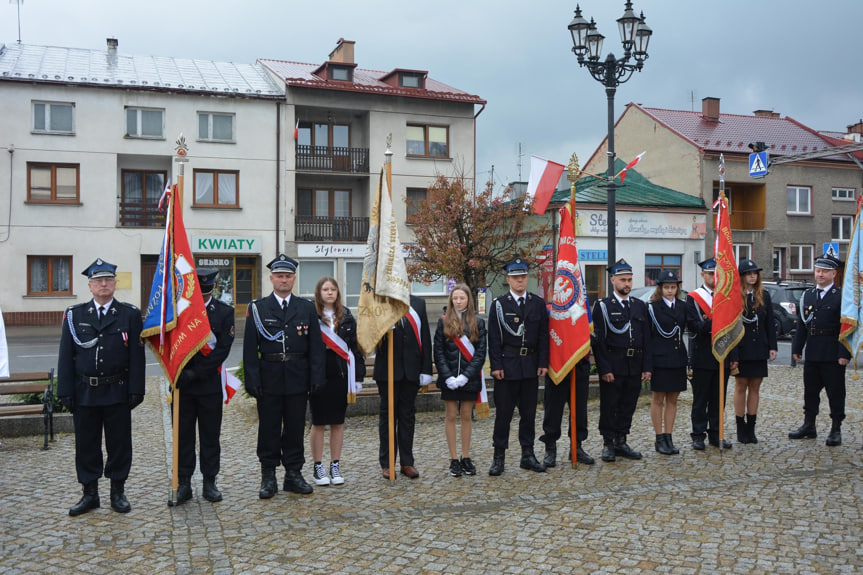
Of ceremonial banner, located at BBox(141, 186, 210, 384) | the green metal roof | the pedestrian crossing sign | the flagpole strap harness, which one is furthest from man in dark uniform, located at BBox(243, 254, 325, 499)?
the green metal roof

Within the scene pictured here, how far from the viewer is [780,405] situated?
11.6 m

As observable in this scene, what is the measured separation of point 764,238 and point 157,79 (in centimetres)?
2939

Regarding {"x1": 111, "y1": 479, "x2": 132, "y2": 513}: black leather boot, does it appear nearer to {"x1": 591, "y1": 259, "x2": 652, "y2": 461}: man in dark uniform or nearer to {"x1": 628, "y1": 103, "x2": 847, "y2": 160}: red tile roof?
{"x1": 591, "y1": 259, "x2": 652, "y2": 461}: man in dark uniform

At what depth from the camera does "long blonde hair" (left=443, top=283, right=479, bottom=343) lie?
303 inches

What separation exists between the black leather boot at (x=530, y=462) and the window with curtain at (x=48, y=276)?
2712cm

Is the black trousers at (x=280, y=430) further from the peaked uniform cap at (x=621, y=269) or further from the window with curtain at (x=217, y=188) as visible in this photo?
the window with curtain at (x=217, y=188)

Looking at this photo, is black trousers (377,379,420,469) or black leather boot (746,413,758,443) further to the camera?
black leather boot (746,413,758,443)

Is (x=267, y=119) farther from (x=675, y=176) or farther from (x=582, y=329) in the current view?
(x=582, y=329)

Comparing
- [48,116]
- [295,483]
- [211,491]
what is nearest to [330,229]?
[48,116]

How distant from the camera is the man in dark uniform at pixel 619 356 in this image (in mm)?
8227

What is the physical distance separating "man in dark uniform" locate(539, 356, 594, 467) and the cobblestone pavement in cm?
22

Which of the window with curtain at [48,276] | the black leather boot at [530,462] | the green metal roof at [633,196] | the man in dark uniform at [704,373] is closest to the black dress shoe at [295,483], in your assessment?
the black leather boot at [530,462]

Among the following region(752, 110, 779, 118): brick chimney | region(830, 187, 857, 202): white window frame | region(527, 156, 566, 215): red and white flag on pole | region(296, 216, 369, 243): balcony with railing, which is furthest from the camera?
region(752, 110, 779, 118): brick chimney

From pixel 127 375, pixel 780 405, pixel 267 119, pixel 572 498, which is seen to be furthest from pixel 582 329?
pixel 267 119
